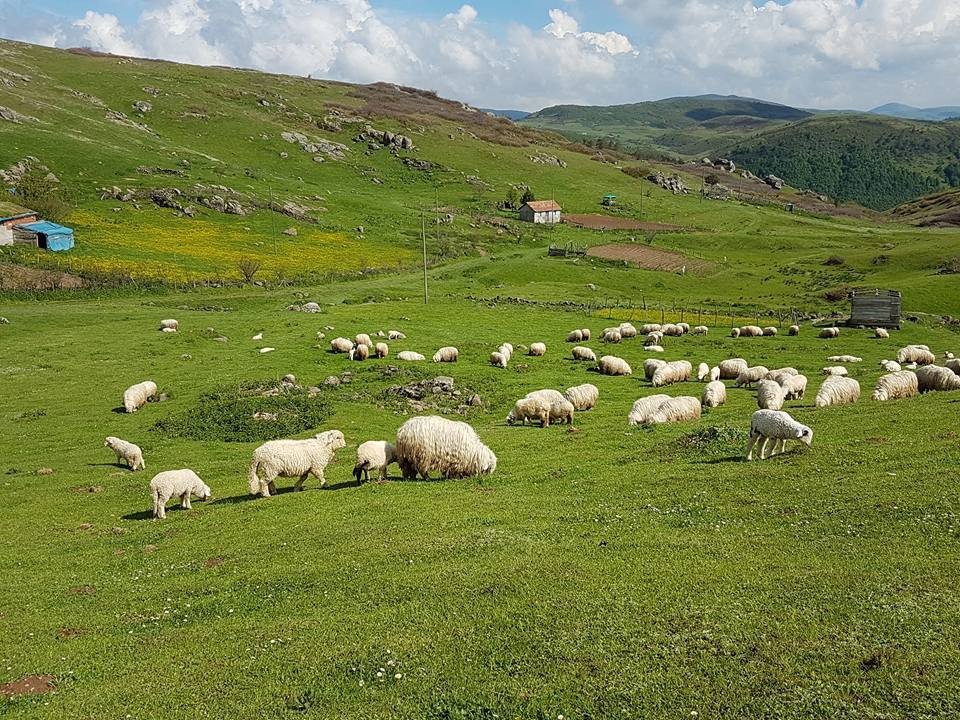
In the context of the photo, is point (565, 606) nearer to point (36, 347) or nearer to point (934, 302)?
point (36, 347)

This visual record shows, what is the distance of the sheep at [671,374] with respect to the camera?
38.6 m

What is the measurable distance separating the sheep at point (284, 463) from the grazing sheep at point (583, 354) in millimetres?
27621

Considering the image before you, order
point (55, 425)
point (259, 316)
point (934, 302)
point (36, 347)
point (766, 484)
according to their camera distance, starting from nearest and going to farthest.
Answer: point (766, 484)
point (55, 425)
point (36, 347)
point (259, 316)
point (934, 302)

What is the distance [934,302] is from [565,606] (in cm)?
7224

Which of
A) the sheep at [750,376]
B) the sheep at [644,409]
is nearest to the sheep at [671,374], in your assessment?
the sheep at [750,376]

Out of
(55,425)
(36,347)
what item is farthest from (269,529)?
(36,347)

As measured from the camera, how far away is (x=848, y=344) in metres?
50.7

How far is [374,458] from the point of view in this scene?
22188 millimetres

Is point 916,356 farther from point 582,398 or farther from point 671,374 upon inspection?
point 582,398

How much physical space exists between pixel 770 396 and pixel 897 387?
19.5 ft

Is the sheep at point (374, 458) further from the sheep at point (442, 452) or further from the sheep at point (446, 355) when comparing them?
the sheep at point (446, 355)

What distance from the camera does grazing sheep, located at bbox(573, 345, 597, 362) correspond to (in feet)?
155

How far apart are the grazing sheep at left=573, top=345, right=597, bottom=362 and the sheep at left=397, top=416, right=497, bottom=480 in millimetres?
26096

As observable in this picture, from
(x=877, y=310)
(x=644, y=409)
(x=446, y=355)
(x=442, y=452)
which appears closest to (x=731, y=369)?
(x=644, y=409)
